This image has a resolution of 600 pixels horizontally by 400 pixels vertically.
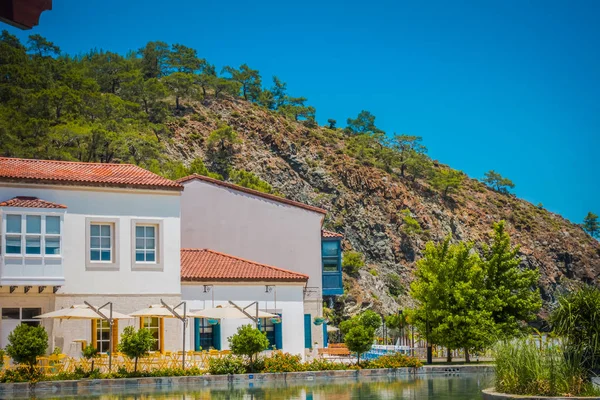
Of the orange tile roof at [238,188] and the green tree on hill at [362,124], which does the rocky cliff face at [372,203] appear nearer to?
the green tree on hill at [362,124]

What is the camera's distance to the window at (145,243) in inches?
1312

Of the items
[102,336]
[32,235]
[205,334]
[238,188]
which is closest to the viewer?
[32,235]

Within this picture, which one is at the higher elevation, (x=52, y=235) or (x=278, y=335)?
(x=52, y=235)

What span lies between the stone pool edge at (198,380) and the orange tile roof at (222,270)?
7.46 m

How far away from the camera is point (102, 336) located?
32.0 metres

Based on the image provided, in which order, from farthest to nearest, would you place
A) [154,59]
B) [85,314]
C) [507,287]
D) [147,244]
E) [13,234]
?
[154,59] → [507,287] → [147,244] → [13,234] → [85,314]

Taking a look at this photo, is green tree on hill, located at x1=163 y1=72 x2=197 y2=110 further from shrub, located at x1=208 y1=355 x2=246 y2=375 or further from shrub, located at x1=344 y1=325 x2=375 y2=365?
shrub, located at x1=208 y1=355 x2=246 y2=375

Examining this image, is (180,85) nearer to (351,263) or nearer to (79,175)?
(351,263)

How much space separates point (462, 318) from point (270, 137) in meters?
76.5

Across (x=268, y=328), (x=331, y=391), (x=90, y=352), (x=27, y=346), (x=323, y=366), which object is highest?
(x=268, y=328)

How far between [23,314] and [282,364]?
9830 millimetres

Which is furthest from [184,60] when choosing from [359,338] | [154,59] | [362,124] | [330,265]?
[359,338]

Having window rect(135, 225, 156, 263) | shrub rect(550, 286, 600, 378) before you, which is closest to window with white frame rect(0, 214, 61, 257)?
window rect(135, 225, 156, 263)

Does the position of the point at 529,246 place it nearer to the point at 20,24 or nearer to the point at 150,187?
the point at 150,187
